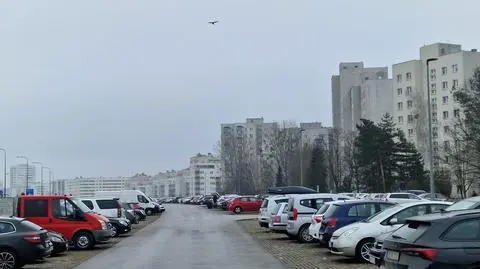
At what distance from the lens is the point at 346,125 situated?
142 meters

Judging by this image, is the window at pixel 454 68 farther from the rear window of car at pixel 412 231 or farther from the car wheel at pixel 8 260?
the rear window of car at pixel 412 231

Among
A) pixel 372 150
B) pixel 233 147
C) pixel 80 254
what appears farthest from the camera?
pixel 233 147

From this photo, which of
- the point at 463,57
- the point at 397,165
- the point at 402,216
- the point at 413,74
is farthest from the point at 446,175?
the point at 402,216

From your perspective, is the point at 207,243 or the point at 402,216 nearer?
the point at 402,216

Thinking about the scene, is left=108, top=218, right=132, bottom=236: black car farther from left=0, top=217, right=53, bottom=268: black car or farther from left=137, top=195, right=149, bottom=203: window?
left=137, top=195, right=149, bottom=203: window

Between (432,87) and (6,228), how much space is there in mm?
99819

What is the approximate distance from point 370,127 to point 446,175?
36.8 ft

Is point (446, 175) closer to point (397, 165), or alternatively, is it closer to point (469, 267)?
point (397, 165)

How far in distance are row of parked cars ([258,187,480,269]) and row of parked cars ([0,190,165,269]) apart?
7155 mm

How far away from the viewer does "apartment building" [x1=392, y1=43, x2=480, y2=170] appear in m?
98.8

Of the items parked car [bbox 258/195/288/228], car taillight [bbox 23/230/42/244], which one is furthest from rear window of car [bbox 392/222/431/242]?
parked car [bbox 258/195/288/228]

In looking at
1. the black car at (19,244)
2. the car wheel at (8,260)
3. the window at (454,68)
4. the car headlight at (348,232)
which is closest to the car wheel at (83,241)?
the black car at (19,244)

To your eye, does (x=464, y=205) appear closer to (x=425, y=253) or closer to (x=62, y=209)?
(x=425, y=253)

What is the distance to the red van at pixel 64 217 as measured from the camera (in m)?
24.5
